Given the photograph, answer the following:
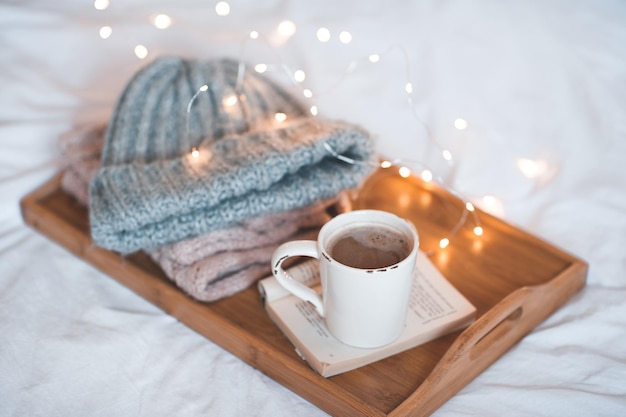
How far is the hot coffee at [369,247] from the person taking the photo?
64 centimetres

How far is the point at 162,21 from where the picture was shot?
1.06 m

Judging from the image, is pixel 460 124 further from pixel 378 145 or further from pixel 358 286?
pixel 358 286

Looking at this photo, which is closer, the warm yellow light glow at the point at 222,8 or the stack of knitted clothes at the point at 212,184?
the stack of knitted clothes at the point at 212,184

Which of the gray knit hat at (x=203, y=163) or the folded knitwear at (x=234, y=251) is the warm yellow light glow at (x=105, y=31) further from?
the folded knitwear at (x=234, y=251)

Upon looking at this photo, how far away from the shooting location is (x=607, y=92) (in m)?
0.87

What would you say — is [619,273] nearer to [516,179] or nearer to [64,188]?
[516,179]

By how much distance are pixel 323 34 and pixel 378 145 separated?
186 millimetres

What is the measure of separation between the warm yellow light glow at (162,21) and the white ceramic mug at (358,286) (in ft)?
1.70

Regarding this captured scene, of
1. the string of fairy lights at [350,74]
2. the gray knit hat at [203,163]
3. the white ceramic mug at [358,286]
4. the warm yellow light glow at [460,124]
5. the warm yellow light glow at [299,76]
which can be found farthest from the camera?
the warm yellow light glow at [299,76]

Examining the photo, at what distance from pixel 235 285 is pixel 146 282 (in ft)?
0.31

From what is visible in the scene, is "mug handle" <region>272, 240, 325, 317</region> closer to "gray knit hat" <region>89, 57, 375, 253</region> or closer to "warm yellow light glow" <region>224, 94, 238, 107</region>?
"gray knit hat" <region>89, 57, 375, 253</region>

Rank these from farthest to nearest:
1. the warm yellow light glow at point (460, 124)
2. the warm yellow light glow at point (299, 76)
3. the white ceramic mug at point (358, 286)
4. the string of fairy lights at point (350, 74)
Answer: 1. the warm yellow light glow at point (299, 76)
2. the warm yellow light glow at point (460, 124)
3. the string of fairy lights at point (350, 74)
4. the white ceramic mug at point (358, 286)

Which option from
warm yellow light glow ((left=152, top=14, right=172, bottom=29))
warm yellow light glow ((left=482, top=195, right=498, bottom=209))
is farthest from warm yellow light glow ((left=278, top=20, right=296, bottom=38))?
warm yellow light glow ((left=482, top=195, right=498, bottom=209))

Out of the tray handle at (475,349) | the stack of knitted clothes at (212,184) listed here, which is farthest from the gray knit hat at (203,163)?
the tray handle at (475,349)
